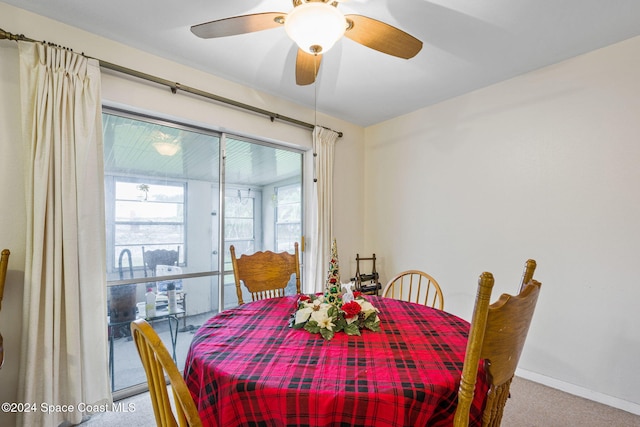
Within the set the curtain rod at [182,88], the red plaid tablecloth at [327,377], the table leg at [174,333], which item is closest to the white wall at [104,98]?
the curtain rod at [182,88]

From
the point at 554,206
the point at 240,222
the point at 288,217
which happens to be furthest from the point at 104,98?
the point at 554,206

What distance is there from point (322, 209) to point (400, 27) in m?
1.80

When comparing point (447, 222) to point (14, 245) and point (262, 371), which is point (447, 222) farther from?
point (14, 245)

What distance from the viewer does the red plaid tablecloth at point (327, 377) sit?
3.01 ft

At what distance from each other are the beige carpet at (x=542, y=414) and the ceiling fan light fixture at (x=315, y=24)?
2420 millimetres

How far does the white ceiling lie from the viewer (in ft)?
5.91

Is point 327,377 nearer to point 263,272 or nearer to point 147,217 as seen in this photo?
point 263,272

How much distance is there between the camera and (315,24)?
1.30m

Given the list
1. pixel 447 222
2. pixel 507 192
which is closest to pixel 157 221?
pixel 447 222

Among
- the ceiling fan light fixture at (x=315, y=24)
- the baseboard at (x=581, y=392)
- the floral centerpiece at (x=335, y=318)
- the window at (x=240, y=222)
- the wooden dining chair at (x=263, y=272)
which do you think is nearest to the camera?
the ceiling fan light fixture at (x=315, y=24)

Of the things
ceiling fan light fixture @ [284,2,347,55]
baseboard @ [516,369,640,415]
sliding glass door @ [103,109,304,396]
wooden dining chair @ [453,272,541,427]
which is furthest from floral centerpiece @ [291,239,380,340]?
baseboard @ [516,369,640,415]

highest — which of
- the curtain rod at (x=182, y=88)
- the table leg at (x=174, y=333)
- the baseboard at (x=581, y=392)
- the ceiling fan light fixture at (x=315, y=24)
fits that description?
the curtain rod at (x=182, y=88)

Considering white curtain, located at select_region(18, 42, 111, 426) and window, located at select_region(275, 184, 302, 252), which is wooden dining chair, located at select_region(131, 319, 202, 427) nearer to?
white curtain, located at select_region(18, 42, 111, 426)

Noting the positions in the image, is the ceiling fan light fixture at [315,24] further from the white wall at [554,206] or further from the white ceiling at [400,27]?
the white wall at [554,206]
